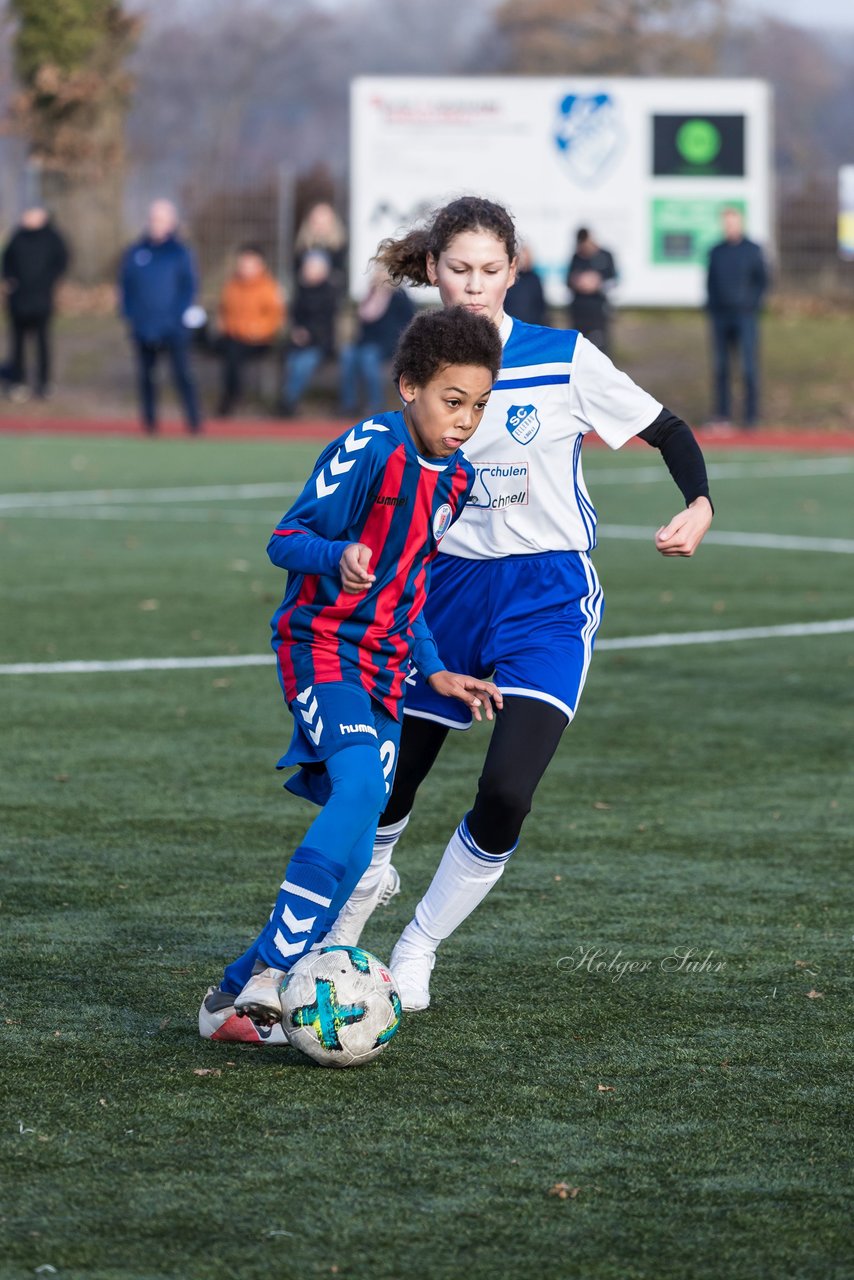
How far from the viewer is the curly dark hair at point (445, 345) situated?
4258 mm

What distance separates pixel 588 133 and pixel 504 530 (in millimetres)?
26199

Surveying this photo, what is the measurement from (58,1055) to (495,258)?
190cm

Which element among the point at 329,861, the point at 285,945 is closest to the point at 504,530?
the point at 329,861

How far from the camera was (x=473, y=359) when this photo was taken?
427 cm

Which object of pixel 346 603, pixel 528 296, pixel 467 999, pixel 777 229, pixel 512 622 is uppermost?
pixel 777 229

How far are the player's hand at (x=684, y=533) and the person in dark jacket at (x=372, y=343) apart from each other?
1981cm

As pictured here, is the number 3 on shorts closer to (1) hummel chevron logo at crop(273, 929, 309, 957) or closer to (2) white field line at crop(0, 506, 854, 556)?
(1) hummel chevron logo at crop(273, 929, 309, 957)

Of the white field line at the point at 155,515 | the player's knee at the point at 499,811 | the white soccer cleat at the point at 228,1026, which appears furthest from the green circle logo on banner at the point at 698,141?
the white soccer cleat at the point at 228,1026

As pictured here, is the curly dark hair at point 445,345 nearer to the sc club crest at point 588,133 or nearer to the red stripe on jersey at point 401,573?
the red stripe on jersey at point 401,573

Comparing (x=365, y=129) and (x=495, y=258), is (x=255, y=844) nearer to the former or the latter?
(x=495, y=258)

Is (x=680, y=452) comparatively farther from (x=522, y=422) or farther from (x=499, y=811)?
(x=499, y=811)

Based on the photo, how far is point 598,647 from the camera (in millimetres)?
10008

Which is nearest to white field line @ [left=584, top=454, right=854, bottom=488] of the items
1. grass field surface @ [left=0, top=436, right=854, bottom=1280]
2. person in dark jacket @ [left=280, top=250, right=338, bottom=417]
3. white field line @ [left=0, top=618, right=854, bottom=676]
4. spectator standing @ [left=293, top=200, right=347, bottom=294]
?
person in dark jacket @ [left=280, top=250, right=338, bottom=417]

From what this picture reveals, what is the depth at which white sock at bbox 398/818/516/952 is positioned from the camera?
4691 mm
